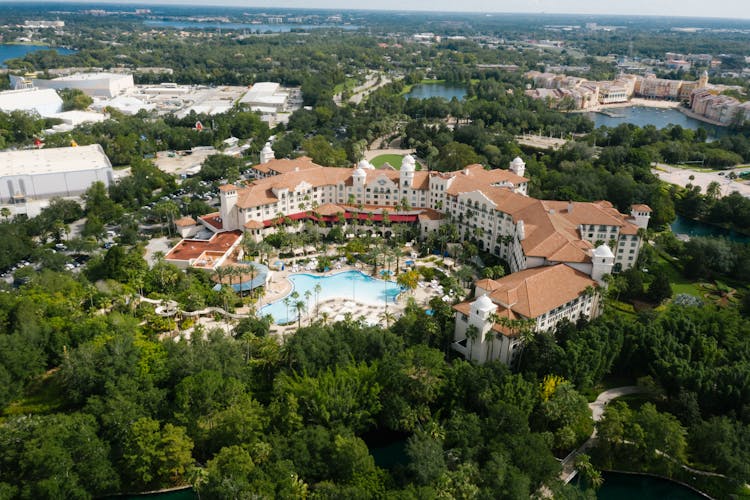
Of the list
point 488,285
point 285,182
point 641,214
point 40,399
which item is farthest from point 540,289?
point 40,399

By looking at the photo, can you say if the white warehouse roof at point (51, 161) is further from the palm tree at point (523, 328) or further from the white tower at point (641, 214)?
the white tower at point (641, 214)

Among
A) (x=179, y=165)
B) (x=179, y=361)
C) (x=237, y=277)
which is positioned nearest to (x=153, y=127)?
(x=179, y=165)

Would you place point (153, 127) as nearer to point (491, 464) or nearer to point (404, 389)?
point (404, 389)

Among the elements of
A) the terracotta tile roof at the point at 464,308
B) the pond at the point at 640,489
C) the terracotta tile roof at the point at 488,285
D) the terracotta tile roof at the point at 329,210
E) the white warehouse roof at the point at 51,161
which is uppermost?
the terracotta tile roof at the point at 488,285

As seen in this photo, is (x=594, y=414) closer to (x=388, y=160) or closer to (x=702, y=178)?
(x=388, y=160)

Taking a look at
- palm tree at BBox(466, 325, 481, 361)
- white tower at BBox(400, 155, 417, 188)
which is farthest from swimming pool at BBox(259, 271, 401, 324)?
white tower at BBox(400, 155, 417, 188)

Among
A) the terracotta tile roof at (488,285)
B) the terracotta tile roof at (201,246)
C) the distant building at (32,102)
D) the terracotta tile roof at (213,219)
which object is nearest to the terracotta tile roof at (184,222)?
the terracotta tile roof at (213,219)
